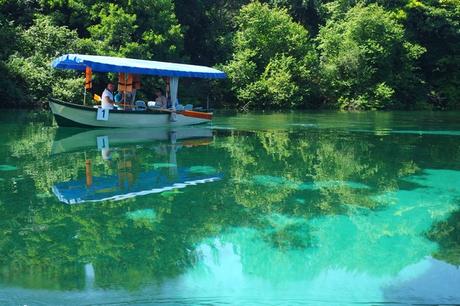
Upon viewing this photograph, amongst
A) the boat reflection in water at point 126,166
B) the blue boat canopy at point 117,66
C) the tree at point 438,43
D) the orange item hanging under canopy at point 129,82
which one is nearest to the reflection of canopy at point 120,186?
the boat reflection in water at point 126,166

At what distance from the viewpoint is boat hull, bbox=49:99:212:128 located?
16.1 meters

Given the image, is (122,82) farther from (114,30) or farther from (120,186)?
(120,186)

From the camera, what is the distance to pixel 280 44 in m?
33.7

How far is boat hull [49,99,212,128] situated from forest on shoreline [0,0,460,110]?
9.92m

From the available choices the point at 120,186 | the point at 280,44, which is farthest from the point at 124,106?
the point at 280,44

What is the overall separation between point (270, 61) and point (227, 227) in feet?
90.5

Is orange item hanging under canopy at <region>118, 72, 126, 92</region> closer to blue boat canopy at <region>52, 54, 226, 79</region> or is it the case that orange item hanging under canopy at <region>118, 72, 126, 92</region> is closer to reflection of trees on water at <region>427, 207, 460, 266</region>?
blue boat canopy at <region>52, 54, 226, 79</region>

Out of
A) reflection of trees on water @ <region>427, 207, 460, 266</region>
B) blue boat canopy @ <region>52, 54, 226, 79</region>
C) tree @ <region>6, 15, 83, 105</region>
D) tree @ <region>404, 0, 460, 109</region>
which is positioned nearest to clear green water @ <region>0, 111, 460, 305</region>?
reflection of trees on water @ <region>427, 207, 460, 266</region>

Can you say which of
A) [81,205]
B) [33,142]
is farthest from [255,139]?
[81,205]

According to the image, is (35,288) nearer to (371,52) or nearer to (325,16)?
(371,52)

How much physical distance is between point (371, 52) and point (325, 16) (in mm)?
7182

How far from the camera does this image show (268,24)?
33.2 meters

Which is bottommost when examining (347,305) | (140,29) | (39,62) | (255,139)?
(347,305)

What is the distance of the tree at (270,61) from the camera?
3164 cm
